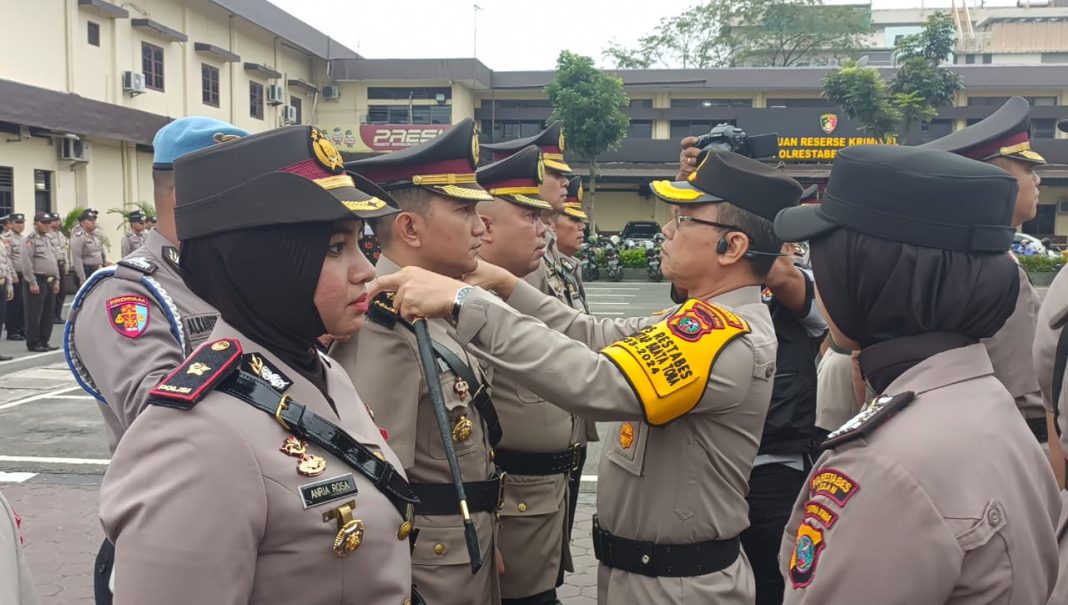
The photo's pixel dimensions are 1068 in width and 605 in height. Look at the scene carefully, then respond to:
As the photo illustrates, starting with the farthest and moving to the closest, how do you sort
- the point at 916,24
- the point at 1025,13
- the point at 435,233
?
1. the point at 916,24
2. the point at 1025,13
3. the point at 435,233

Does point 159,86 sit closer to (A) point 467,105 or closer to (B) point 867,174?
(A) point 467,105

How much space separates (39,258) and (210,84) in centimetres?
1499

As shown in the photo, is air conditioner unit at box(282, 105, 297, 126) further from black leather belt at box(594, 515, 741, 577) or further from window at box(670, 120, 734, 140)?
black leather belt at box(594, 515, 741, 577)

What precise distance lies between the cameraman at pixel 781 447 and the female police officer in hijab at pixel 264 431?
2.00 m

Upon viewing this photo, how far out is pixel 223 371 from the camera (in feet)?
5.30

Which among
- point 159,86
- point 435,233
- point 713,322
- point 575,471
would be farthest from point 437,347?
point 159,86

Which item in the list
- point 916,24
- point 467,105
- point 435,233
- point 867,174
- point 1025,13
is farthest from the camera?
point 916,24

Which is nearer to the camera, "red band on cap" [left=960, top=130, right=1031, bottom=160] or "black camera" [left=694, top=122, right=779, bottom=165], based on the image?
"red band on cap" [left=960, top=130, right=1031, bottom=160]

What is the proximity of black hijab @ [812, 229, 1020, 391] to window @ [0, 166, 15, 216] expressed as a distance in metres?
20.6

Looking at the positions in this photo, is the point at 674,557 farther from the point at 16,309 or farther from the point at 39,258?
the point at 16,309

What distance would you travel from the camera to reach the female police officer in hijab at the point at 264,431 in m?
1.46

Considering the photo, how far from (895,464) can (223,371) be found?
125 centimetres

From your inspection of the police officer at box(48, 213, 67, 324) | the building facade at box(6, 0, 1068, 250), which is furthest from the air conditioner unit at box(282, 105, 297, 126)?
the police officer at box(48, 213, 67, 324)

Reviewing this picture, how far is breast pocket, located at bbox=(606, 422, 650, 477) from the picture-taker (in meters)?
2.63
